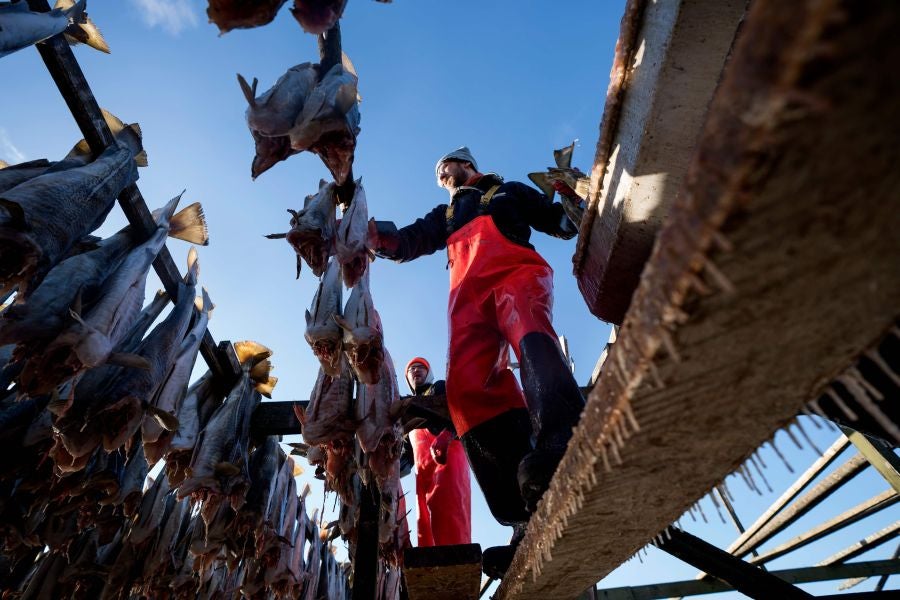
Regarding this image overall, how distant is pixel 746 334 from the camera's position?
66 cm

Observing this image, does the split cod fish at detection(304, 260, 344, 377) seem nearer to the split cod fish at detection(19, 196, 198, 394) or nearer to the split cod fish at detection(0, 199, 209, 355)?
the split cod fish at detection(19, 196, 198, 394)

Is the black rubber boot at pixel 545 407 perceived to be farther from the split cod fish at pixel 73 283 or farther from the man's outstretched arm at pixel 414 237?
the split cod fish at pixel 73 283

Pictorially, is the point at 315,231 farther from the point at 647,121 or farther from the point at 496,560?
the point at 496,560

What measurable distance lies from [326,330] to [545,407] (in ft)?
5.02

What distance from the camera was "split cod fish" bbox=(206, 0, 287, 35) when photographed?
150 centimetres

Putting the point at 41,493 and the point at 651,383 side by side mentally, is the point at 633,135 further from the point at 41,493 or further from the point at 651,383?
the point at 41,493

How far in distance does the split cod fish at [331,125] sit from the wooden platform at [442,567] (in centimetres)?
195

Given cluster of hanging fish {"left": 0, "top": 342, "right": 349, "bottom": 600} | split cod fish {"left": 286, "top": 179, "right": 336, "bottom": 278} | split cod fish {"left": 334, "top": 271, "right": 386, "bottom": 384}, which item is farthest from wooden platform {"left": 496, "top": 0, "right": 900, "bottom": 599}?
cluster of hanging fish {"left": 0, "top": 342, "right": 349, "bottom": 600}

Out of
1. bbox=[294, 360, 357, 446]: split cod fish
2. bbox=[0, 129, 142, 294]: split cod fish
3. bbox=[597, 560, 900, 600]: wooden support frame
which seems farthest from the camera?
bbox=[597, 560, 900, 600]: wooden support frame

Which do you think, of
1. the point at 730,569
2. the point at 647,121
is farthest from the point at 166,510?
the point at 647,121

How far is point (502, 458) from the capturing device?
10.00ft

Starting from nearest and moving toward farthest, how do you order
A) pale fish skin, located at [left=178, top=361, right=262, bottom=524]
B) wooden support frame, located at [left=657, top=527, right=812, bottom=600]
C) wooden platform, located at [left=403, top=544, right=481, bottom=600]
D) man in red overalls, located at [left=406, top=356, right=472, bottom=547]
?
wooden platform, located at [left=403, top=544, right=481, bottom=600], wooden support frame, located at [left=657, top=527, right=812, bottom=600], pale fish skin, located at [left=178, top=361, right=262, bottom=524], man in red overalls, located at [left=406, top=356, right=472, bottom=547]

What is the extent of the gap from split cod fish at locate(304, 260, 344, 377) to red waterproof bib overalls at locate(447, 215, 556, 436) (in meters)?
0.82

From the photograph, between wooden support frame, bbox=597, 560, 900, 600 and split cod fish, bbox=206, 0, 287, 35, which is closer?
split cod fish, bbox=206, 0, 287, 35
